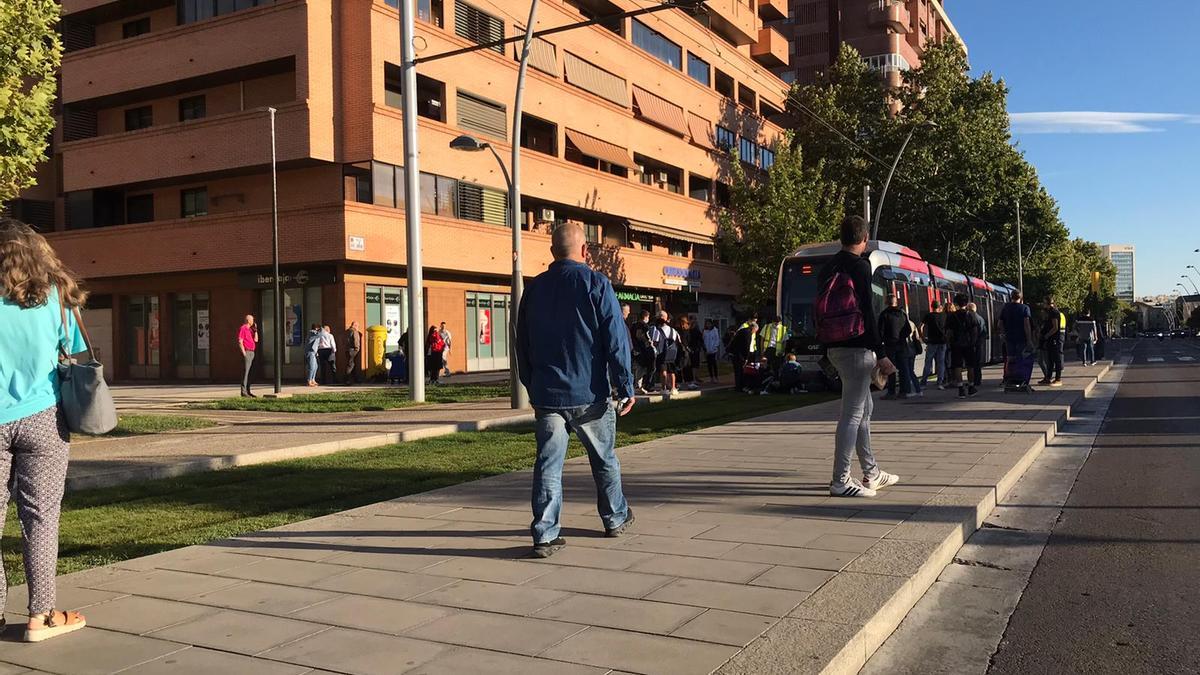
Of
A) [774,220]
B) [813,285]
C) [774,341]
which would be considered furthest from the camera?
[774,220]

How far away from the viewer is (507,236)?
32594mm

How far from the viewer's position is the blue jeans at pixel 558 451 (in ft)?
17.1

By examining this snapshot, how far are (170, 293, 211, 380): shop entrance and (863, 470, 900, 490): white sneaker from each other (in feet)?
92.5

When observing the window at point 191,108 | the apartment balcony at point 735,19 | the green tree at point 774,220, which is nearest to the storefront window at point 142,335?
the window at point 191,108

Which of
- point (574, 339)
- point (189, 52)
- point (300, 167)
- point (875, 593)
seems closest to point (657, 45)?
point (300, 167)

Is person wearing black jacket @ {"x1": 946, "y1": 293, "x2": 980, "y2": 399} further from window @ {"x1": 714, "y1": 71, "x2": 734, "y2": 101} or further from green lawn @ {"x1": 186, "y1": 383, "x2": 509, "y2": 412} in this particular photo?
window @ {"x1": 714, "y1": 71, "x2": 734, "y2": 101}

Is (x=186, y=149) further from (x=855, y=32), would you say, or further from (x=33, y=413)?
(x=855, y=32)

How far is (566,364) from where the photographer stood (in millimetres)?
5230

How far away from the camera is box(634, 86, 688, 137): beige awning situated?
133 ft

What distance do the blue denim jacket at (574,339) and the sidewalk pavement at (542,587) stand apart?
890mm

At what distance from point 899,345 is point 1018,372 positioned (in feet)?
10.4

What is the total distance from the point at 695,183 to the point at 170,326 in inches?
1014

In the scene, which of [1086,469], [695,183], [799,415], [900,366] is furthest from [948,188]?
[1086,469]

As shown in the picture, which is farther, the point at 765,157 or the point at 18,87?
the point at 765,157
